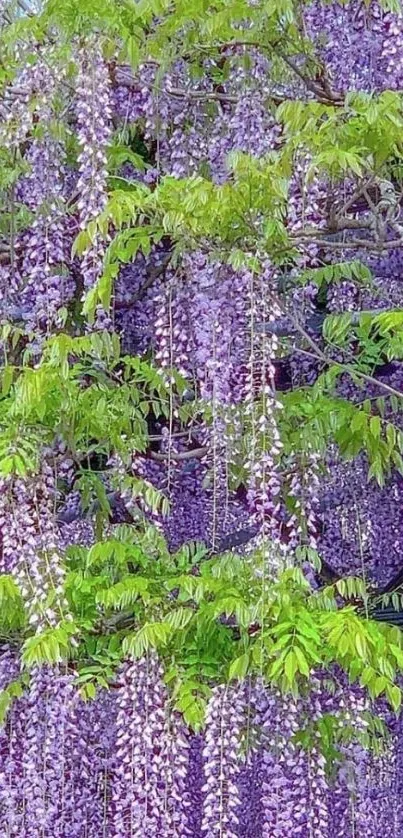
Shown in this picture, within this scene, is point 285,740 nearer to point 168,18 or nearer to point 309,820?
point 309,820

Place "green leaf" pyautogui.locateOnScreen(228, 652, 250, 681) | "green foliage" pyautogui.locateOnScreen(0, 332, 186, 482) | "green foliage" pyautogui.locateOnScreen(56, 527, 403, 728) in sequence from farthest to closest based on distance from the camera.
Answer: "green foliage" pyautogui.locateOnScreen(0, 332, 186, 482)
"green leaf" pyautogui.locateOnScreen(228, 652, 250, 681)
"green foliage" pyautogui.locateOnScreen(56, 527, 403, 728)

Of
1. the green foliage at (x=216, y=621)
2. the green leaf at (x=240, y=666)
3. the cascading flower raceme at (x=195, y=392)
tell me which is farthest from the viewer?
the cascading flower raceme at (x=195, y=392)

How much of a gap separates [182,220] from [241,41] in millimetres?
732

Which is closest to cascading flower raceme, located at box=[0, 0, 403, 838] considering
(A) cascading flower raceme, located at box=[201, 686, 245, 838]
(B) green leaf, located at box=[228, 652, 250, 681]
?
(A) cascading flower raceme, located at box=[201, 686, 245, 838]

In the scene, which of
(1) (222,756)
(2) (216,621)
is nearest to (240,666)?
(2) (216,621)

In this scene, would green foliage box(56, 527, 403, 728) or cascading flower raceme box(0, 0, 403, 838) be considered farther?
cascading flower raceme box(0, 0, 403, 838)

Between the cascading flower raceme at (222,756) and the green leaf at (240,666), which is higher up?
the green leaf at (240,666)

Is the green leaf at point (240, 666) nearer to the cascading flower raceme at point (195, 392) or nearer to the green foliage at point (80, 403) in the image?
the cascading flower raceme at point (195, 392)

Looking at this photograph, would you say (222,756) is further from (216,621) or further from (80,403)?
(80,403)

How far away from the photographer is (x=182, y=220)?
293 centimetres

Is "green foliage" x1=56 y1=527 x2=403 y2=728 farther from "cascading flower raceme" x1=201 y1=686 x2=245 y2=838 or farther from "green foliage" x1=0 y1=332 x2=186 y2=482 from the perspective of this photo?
"green foliage" x1=0 y1=332 x2=186 y2=482

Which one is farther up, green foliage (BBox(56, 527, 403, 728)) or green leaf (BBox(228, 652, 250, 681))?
green foliage (BBox(56, 527, 403, 728))

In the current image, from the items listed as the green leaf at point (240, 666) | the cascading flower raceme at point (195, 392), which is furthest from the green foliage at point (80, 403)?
the green leaf at point (240, 666)

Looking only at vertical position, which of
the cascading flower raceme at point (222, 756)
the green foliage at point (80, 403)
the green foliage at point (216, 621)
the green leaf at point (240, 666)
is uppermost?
the green foliage at point (80, 403)
